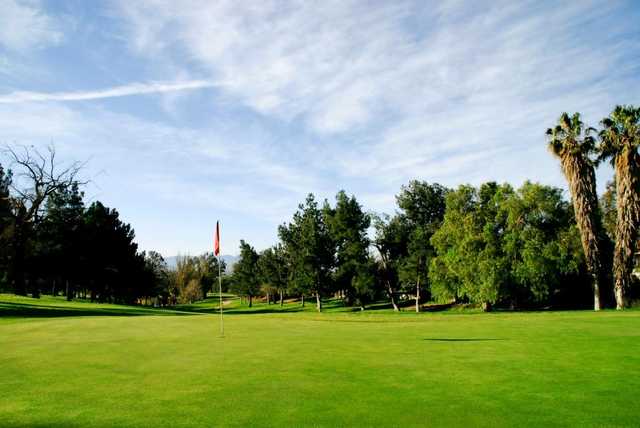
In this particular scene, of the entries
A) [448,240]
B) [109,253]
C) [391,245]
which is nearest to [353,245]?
[391,245]

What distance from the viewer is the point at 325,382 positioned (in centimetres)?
1019

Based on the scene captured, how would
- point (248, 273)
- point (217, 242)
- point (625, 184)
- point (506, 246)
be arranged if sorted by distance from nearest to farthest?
point (217, 242) → point (625, 184) → point (506, 246) → point (248, 273)

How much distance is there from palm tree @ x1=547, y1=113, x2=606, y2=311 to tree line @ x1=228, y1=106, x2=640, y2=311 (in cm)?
9

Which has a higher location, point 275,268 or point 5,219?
point 5,219

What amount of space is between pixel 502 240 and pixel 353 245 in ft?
78.7

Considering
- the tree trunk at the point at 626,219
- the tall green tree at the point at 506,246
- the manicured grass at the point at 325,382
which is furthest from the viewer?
the tall green tree at the point at 506,246

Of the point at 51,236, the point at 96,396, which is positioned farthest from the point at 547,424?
Result: the point at 51,236

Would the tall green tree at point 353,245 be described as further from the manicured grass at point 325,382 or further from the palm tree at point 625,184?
the manicured grass at point 325,382

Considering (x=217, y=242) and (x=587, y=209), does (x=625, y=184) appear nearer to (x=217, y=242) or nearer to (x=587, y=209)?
(x=587, y=209)

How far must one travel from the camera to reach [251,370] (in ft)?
38.5

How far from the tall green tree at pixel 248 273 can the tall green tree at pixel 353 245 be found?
132 feet

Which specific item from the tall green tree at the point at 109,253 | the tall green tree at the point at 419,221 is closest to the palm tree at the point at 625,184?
the tall green tree at the point at 419,221

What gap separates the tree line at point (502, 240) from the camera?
145 ft

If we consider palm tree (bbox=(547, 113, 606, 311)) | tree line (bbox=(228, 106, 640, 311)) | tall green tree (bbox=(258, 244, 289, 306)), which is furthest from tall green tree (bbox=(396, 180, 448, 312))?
tall green tree (bbox=(258, 244, 289, 306))
